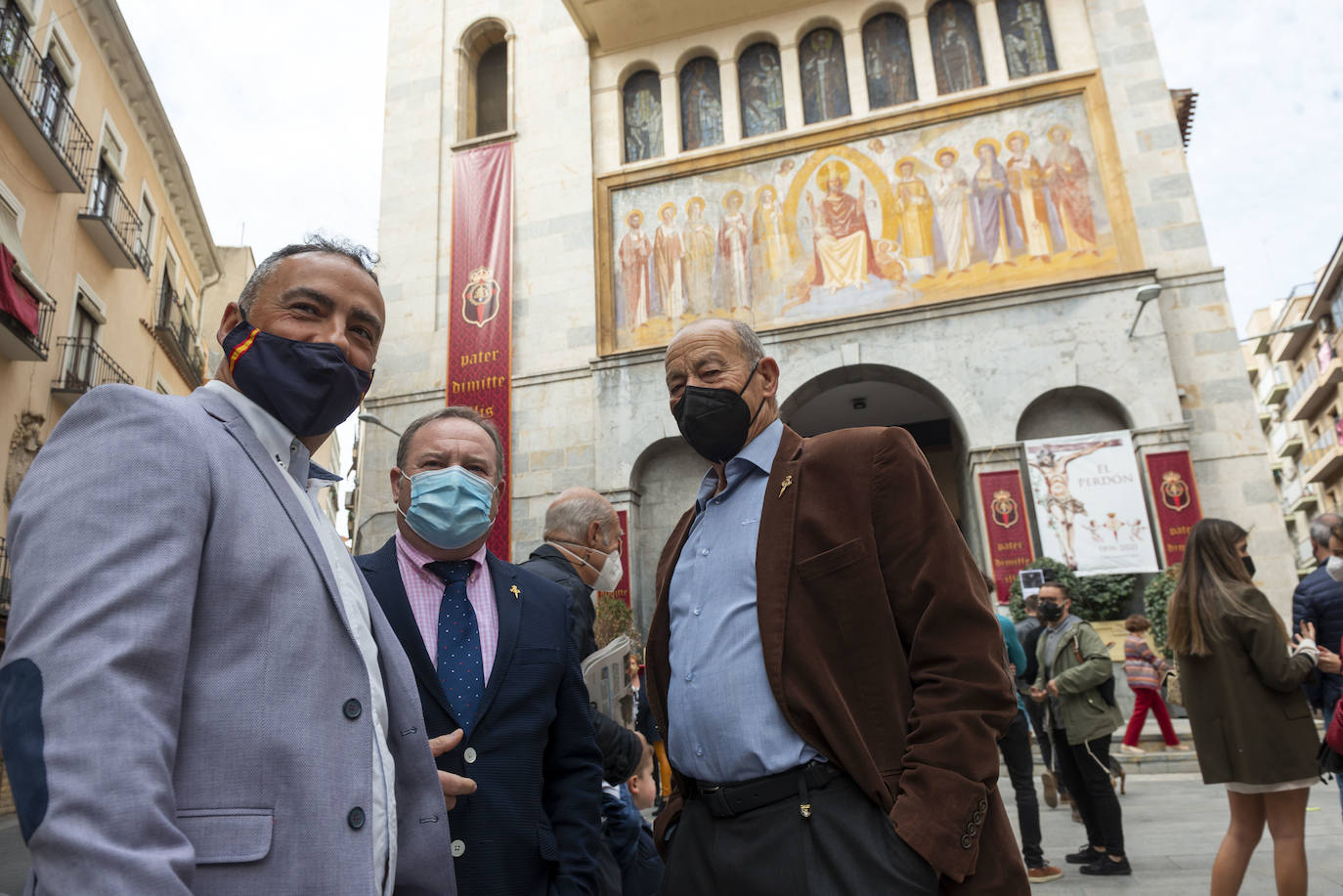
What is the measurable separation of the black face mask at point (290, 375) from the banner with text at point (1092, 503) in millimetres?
12703

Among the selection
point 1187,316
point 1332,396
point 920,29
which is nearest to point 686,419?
point 1187,316

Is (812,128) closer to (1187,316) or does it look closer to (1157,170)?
(1157,170)

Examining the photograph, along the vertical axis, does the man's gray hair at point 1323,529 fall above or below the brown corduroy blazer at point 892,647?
above

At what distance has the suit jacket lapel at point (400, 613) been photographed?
7.30 feet

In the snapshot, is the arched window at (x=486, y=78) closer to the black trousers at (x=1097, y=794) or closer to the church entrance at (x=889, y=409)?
the church entrance at (x=889, y=409)

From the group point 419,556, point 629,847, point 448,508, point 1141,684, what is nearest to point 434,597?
point 419,556

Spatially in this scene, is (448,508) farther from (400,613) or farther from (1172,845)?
(1172,845)

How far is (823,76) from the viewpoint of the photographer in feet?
51.9

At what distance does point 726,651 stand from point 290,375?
1192 mm

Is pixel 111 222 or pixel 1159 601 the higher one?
pixel 111 222

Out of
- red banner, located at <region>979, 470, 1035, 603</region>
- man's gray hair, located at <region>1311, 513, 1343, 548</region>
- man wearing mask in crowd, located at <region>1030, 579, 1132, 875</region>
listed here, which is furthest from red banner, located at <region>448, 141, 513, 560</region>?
man's gray hair, located at <region>1311, 513, 1343, 548</region>

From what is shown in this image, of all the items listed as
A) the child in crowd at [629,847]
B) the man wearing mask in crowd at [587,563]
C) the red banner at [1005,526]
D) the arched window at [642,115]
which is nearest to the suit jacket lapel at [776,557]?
the man wearing mask in crowd at [587,563]

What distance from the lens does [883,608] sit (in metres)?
1.96

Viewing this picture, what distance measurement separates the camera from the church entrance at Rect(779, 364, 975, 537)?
1423cm
